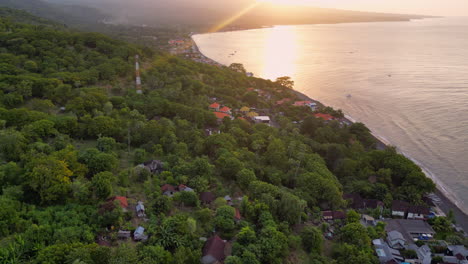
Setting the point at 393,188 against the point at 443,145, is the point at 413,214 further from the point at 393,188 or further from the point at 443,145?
the point at 443,145

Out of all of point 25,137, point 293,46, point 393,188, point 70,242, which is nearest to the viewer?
point 70,242

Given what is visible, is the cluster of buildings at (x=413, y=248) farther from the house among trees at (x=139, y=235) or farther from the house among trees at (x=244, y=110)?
the house among trees at (x=244, y=110)

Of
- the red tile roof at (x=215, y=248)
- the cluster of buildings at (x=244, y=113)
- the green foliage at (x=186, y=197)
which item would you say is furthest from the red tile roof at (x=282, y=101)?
the red tile roof at (x=215, y=248)

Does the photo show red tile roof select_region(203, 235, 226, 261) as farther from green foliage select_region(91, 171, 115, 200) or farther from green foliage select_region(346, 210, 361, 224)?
green foliage select_region(346, 210, 361, 224)

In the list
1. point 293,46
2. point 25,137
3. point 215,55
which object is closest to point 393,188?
point 25,137

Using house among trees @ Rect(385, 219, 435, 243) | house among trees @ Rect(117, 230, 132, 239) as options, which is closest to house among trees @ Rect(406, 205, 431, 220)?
house among trees @ Rect(385, 219, 435, 243)

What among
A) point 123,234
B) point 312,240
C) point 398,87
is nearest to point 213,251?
point 123,234
